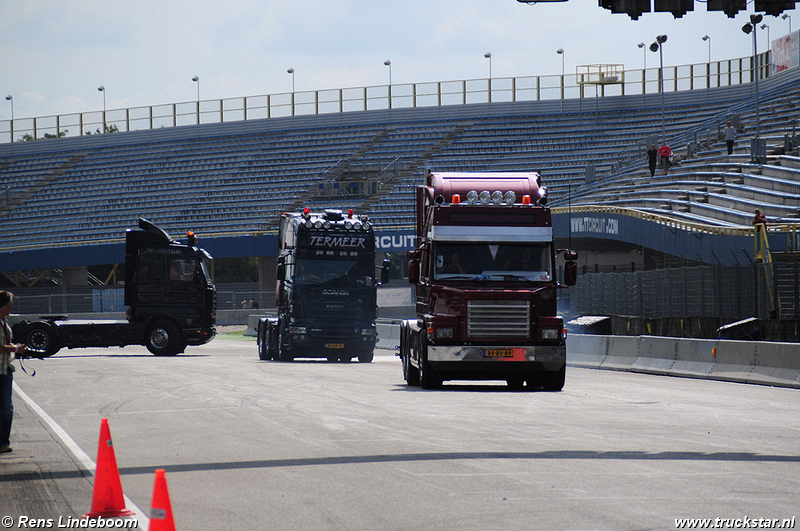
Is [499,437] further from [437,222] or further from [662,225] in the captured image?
[662,225]

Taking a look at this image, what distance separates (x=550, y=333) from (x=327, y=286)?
38.6ft

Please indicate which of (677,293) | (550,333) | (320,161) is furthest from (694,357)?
(320,161)

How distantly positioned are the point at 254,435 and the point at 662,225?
24.7m

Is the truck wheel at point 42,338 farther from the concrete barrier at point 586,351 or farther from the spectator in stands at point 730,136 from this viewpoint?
the spectator in stands at point 730,136

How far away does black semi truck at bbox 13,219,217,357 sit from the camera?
31.4 metres

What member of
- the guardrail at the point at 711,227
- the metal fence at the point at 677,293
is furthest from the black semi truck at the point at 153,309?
the metal fence at the point at 677,293

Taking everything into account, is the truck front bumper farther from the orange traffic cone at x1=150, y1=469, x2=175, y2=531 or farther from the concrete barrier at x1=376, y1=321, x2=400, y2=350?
A: the concrete barrier at x1=376, y1=321, x2=400, y2=350

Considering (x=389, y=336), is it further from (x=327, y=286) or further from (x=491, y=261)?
(x=491, y=261)

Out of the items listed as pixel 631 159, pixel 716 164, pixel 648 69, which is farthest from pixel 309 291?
pixel 648 69

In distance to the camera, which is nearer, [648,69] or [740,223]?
[740,223]

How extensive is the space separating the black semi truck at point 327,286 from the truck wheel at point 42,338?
7.42m

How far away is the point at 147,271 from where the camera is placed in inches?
1243

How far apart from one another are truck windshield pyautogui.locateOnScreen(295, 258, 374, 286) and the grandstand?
20.7 meters

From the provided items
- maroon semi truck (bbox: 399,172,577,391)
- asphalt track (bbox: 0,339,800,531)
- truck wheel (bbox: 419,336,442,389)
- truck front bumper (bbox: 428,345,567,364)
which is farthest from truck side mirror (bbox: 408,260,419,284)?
asphalt track (bbox: 0,339,800,531)
